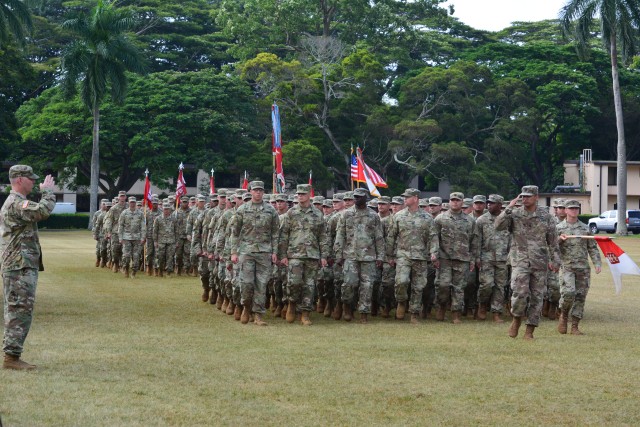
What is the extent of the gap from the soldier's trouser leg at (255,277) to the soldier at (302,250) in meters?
0.42

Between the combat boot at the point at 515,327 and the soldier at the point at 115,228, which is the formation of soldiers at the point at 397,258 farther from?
the soldier at the point at 115,228

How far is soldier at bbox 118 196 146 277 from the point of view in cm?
2209

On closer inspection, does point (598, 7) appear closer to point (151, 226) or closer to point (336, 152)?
point (336, 152)

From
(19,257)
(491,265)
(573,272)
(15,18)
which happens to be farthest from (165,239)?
(15,18)

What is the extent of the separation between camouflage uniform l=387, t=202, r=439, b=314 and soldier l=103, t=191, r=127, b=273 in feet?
36.6

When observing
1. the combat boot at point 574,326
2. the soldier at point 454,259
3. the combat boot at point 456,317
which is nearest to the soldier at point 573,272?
the combat boot at point 574,326

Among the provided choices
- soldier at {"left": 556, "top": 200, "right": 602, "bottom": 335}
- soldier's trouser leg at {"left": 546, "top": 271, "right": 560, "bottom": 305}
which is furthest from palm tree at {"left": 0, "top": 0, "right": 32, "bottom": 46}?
soldier at {"left": 556, "top": 200, "right": 602, "bottom": 335}

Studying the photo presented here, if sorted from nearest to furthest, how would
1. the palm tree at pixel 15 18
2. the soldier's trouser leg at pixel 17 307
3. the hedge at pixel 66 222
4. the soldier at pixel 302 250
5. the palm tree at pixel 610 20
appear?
the soldier's trouser leg at pixel 17 307, the soldier at pixel 302 250, the palm tree at pixel 15 18, the palm tree at pixel 610 20, the hedge at pixel 66 222

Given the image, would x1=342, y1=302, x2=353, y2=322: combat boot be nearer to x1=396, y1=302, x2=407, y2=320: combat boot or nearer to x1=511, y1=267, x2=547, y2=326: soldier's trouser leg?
x1=396, y1=302, x2=407, y2=320: combat boot

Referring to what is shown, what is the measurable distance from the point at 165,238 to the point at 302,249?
30.9 ft

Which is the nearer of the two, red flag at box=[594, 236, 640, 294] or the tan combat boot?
red flag at box=[594, 236, 640, 294]

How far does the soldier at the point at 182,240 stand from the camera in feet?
74.9

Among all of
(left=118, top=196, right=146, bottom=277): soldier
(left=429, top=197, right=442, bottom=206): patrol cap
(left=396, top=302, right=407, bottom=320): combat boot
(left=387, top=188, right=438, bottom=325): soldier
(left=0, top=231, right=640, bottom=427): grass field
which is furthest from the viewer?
(left=118, top=196, right=146, bottom=277): soldier

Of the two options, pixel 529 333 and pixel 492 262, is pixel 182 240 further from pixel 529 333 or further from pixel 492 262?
pixel 529 333
